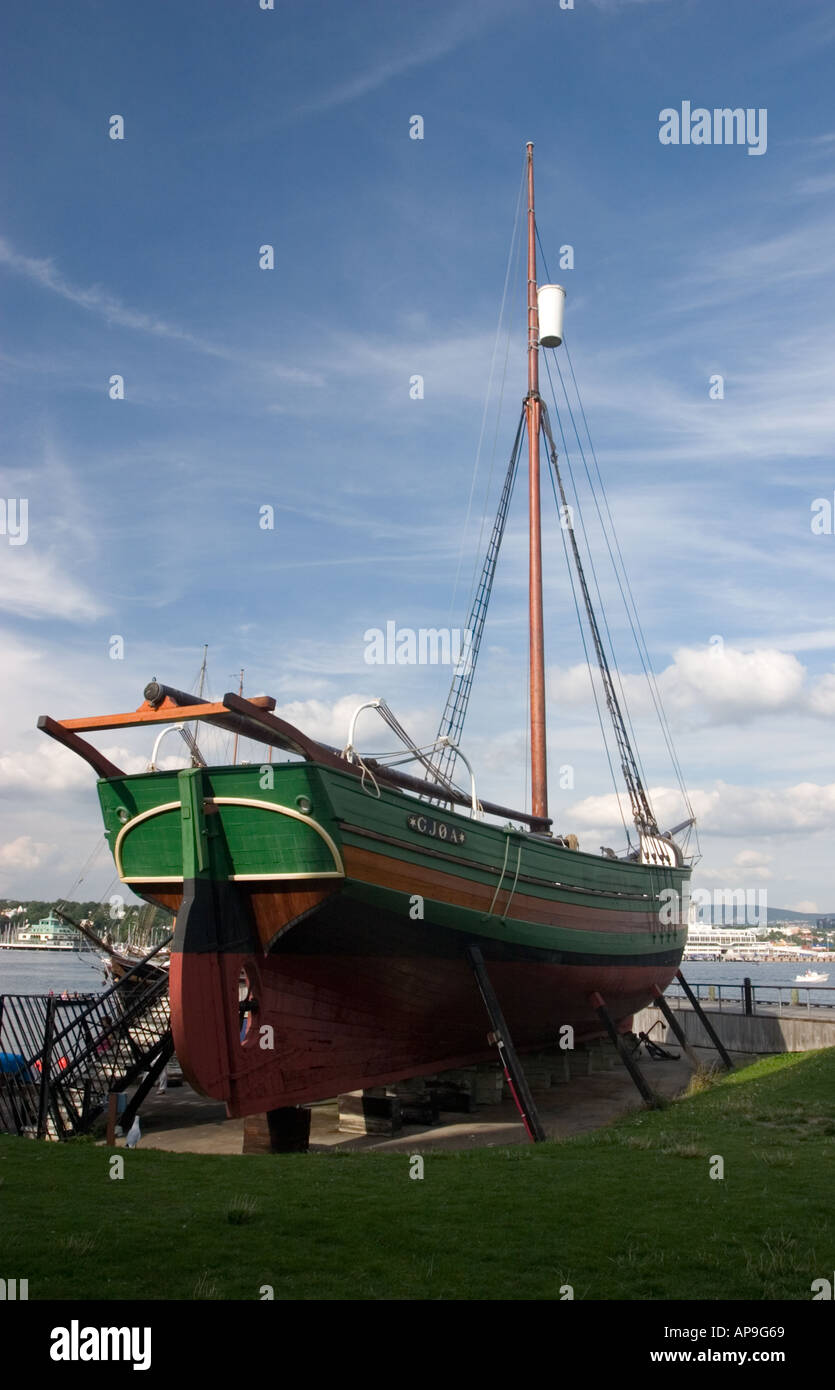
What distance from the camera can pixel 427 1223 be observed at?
7.70 meters

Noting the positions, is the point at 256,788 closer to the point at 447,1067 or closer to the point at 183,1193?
the point at 183,1193

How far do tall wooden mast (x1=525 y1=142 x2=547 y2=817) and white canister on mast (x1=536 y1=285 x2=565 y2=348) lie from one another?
21 cm

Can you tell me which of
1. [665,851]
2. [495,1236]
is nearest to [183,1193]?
[495,1236]

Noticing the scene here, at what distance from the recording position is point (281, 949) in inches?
550

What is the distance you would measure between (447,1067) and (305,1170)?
701 cm

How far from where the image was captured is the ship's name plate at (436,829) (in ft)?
48.8

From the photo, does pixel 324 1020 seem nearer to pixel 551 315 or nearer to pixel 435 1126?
pixel 435 1126

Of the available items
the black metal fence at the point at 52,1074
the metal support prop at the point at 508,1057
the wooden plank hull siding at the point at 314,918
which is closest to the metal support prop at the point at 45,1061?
the black metal fence at the point at 52,1074

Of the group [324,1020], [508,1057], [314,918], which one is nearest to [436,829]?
[314,918]

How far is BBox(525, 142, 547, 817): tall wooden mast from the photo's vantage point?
2438cm

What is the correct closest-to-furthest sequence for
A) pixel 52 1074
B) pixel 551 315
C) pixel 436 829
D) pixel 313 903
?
pixel 313 903
pixel 436 829
pixel 52 1074
pixel 551 315

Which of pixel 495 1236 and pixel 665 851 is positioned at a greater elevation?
pixel 665 851

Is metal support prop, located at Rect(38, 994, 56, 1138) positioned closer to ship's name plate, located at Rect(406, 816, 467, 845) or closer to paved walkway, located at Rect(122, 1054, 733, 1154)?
paved walkway, located at Rect(122, 1054, 733, 1154)

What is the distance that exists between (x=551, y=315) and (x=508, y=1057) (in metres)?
21.5
